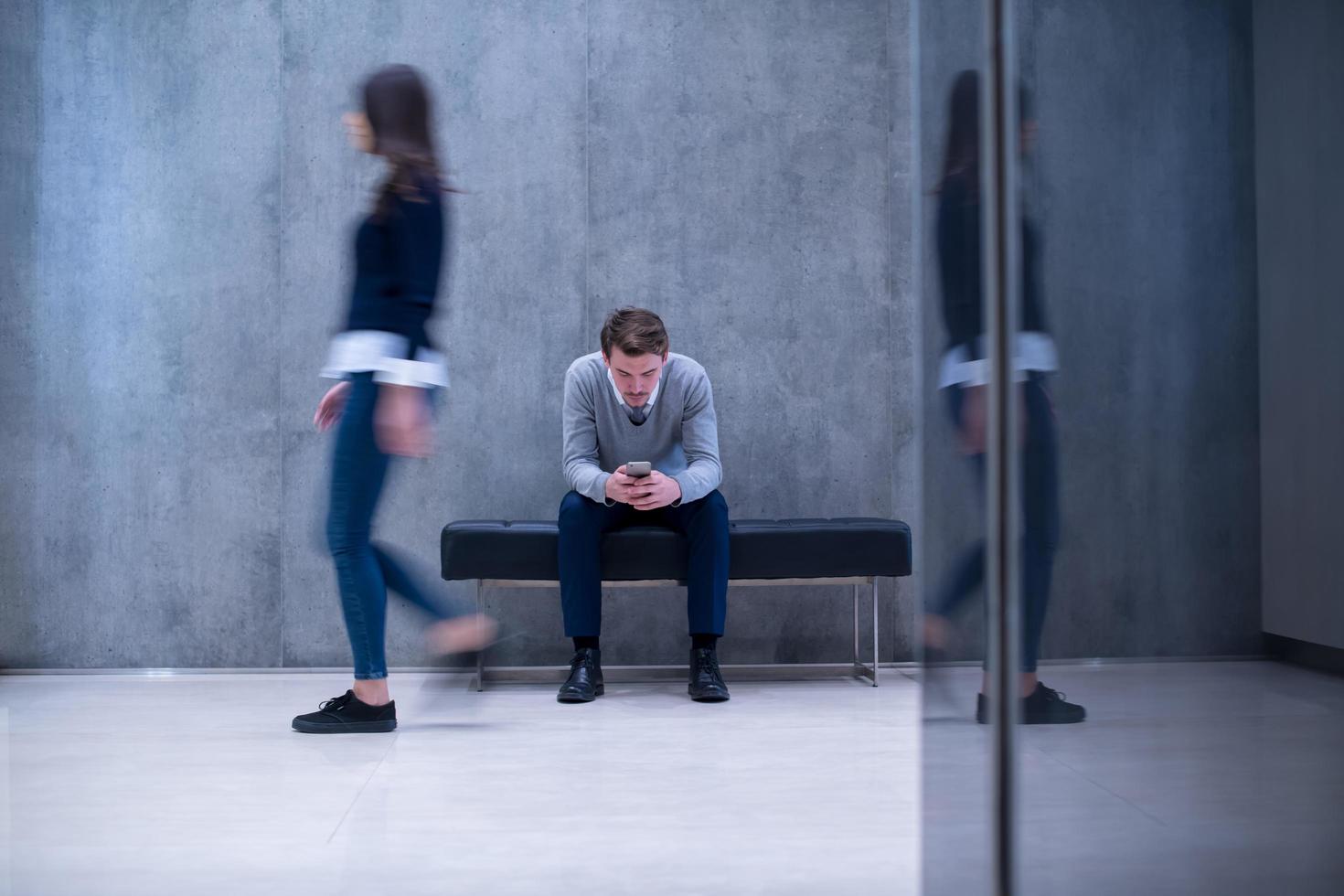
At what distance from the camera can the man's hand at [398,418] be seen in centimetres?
222

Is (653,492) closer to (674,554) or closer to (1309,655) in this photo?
(674,554)

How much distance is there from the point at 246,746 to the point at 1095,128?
2.05m

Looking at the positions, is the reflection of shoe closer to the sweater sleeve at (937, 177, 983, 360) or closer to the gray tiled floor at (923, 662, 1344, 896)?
the gray tiled floor at (923, 662, 1344, 896)

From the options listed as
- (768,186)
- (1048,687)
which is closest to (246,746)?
(1048,687)

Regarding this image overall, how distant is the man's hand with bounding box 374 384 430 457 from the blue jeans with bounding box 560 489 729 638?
2.52ft

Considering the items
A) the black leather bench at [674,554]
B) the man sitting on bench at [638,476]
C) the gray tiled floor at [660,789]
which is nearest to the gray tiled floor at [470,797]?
the gray tiled floor at [660,789]

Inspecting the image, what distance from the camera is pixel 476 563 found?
3014 millimetres

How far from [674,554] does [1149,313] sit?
237 centimetres

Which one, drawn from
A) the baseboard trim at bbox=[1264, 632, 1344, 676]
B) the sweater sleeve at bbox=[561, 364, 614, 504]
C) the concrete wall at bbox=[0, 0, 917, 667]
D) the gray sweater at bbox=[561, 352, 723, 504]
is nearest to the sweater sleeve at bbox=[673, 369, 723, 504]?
the gray sweater at bbox=[561, 352, 723, 504]

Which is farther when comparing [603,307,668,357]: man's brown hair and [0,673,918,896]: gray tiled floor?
[603,307,668,357]: man's brown hair

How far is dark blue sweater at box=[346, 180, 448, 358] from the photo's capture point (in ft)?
7.26

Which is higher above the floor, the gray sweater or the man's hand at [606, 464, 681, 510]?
the gray sweater

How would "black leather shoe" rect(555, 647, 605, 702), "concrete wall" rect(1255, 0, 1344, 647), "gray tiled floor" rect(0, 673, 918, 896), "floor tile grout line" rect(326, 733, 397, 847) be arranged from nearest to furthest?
"concrete wall" rect(1255, 0, 1344, 647) < "gray tiled floor" rect(0, 673, 918, 896) < "floor tile grout line" rect(326, 733, 397, 847) < "black leather shoe" rect(555, 647, 605, 702)

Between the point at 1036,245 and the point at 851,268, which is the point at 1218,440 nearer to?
the point at 1036,245
